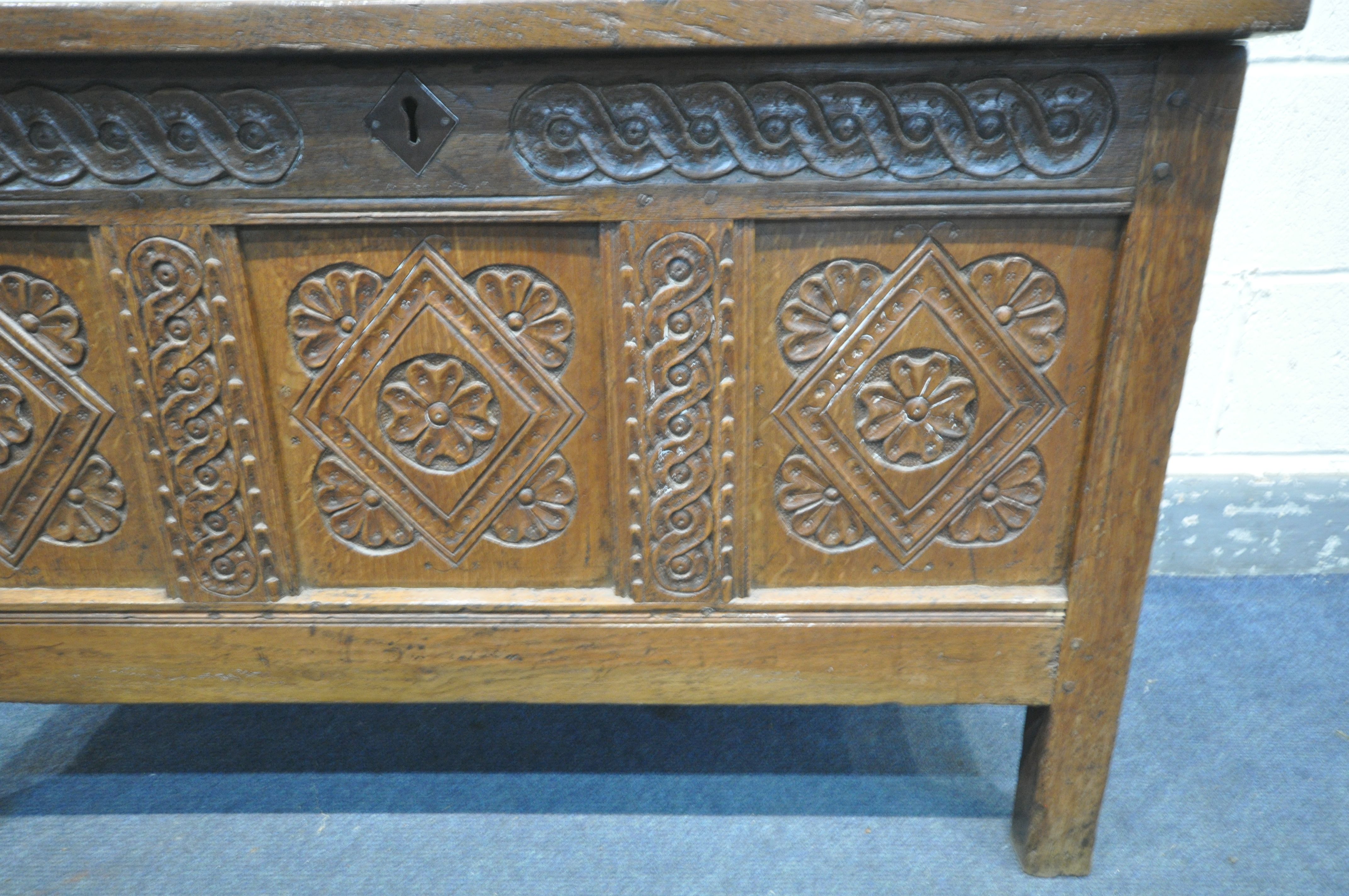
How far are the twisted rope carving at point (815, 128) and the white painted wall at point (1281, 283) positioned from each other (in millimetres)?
925

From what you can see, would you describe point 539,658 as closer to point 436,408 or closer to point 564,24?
point 436,408

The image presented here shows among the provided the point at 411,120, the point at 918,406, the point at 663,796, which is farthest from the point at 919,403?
the point at 663,796

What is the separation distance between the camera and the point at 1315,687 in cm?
166

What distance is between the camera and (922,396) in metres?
1.08

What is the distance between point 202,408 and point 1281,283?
1.95 meters

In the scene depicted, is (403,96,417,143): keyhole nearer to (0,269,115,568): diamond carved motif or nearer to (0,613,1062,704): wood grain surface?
(0,269,115,568): diamond carved motif

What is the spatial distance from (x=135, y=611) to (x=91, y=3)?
0.72m

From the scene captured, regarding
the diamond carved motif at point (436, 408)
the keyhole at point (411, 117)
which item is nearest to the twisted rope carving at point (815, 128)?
the keyhole at point (411, 117)

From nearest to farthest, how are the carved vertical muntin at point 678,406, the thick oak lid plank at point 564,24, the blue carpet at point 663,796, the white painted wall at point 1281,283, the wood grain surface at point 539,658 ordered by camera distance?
the thick oak lid plank at point 564,24
the carved vertical muntin at point 678,406
the wood grain surface at point 539,658
the blue carpet at point 663,796
the white painted wall at point 1281,283

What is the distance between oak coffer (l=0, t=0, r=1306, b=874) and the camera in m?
0.94

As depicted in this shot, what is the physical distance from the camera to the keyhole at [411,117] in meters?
0.97

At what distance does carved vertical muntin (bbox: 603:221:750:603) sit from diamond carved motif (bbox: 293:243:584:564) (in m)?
0.10

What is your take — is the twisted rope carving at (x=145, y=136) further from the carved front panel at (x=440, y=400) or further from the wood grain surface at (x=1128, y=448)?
the wood grain surface at (x=1128, y=448)

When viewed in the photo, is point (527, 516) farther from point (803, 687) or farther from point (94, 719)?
point (94, 719)
